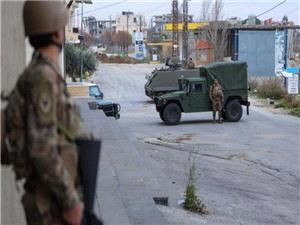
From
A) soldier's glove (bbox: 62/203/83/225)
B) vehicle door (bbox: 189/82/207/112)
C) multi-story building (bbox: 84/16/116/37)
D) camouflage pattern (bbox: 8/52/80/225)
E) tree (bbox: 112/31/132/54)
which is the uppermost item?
multi-story building (bbox: 84/16/116/37)

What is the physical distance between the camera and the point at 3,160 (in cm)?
283

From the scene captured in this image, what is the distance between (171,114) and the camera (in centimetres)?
2666

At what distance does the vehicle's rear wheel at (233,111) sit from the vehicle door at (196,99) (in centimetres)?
103

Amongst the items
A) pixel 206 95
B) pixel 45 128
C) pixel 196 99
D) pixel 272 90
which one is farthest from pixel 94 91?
pixel 45 128

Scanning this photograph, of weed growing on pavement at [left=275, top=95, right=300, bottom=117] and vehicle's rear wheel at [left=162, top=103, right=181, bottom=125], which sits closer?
vehicle's rear wheel at [left=162, top=103, right=181, bottom=125]

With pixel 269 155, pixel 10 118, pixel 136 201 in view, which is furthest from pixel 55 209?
pixel 269 155

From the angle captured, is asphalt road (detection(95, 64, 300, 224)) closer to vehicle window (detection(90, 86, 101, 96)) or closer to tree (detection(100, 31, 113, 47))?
vehicle window (detection(90, 86, 101, 96))

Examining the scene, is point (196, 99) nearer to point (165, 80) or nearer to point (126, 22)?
point (165, 80)

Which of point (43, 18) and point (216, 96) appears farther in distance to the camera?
point (216, 96)

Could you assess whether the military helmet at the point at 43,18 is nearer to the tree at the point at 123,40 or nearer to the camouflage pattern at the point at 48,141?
the camouflage pattern at the point at 48,141

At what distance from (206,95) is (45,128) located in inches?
980

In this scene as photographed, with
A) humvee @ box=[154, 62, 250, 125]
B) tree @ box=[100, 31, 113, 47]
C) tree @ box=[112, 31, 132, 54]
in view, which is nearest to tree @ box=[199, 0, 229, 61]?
humvee @ box=[154, 62, 250, 125]

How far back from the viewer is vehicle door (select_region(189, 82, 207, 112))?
27125 mm

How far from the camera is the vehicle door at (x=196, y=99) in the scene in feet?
89.0
